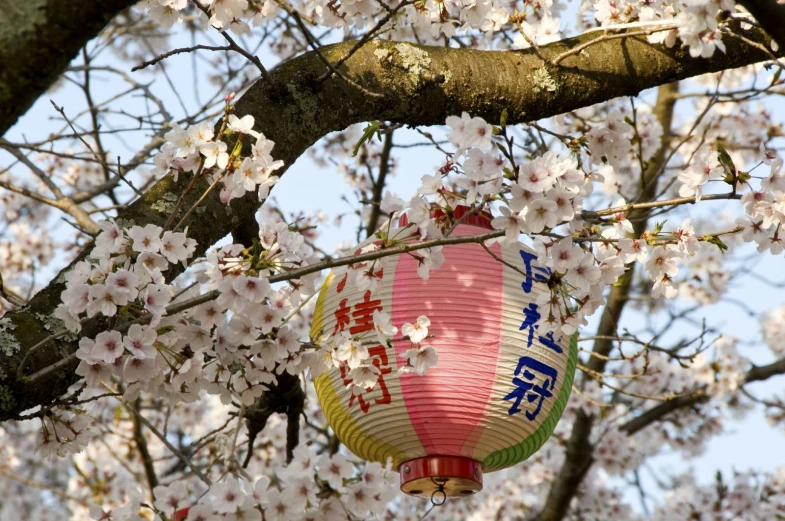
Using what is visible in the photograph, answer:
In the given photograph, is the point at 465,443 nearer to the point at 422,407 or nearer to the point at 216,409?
the point at 422,407

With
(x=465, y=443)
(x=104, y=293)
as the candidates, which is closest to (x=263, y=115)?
(x=104, y=293)

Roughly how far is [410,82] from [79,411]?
1.16 metres

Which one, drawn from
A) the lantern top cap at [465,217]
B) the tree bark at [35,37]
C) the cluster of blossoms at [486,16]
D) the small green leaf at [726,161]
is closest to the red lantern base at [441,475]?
the lantern top cap at [465,217]

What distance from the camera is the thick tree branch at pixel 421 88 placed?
1.98 metres

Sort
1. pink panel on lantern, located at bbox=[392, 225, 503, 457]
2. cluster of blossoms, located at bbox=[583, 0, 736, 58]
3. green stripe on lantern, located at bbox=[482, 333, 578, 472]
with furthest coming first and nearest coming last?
1. green stripe on lantern, located at bbox=[482, 333, 578, 472]
2. pink panel on lantern, located at bbox=[392, 225, 503, 457]
3. cluster of blossoms, located at bbox=[583, 0, 736, 58]

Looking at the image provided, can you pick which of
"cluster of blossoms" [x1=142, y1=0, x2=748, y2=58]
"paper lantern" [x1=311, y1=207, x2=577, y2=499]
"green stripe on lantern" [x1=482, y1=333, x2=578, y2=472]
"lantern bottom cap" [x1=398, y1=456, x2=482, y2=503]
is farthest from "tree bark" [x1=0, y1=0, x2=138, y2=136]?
"green stripe on lantern" [x1=482, y1=333, x2=578, y2=472]

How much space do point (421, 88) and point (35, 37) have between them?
111 cm

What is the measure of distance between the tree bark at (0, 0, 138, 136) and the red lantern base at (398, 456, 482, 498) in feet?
4.22

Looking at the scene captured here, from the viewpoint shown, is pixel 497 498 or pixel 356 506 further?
pixel 497 498

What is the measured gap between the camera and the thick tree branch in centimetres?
198

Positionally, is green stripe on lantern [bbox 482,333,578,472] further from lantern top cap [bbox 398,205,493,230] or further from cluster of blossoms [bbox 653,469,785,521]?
cluster of blossoms [bbox 653,469,785,521]

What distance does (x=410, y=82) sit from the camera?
2.16 meters

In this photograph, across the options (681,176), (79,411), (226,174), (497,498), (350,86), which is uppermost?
(497,498)

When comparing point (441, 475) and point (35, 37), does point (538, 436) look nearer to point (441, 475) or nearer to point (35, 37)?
point (441, 475)
